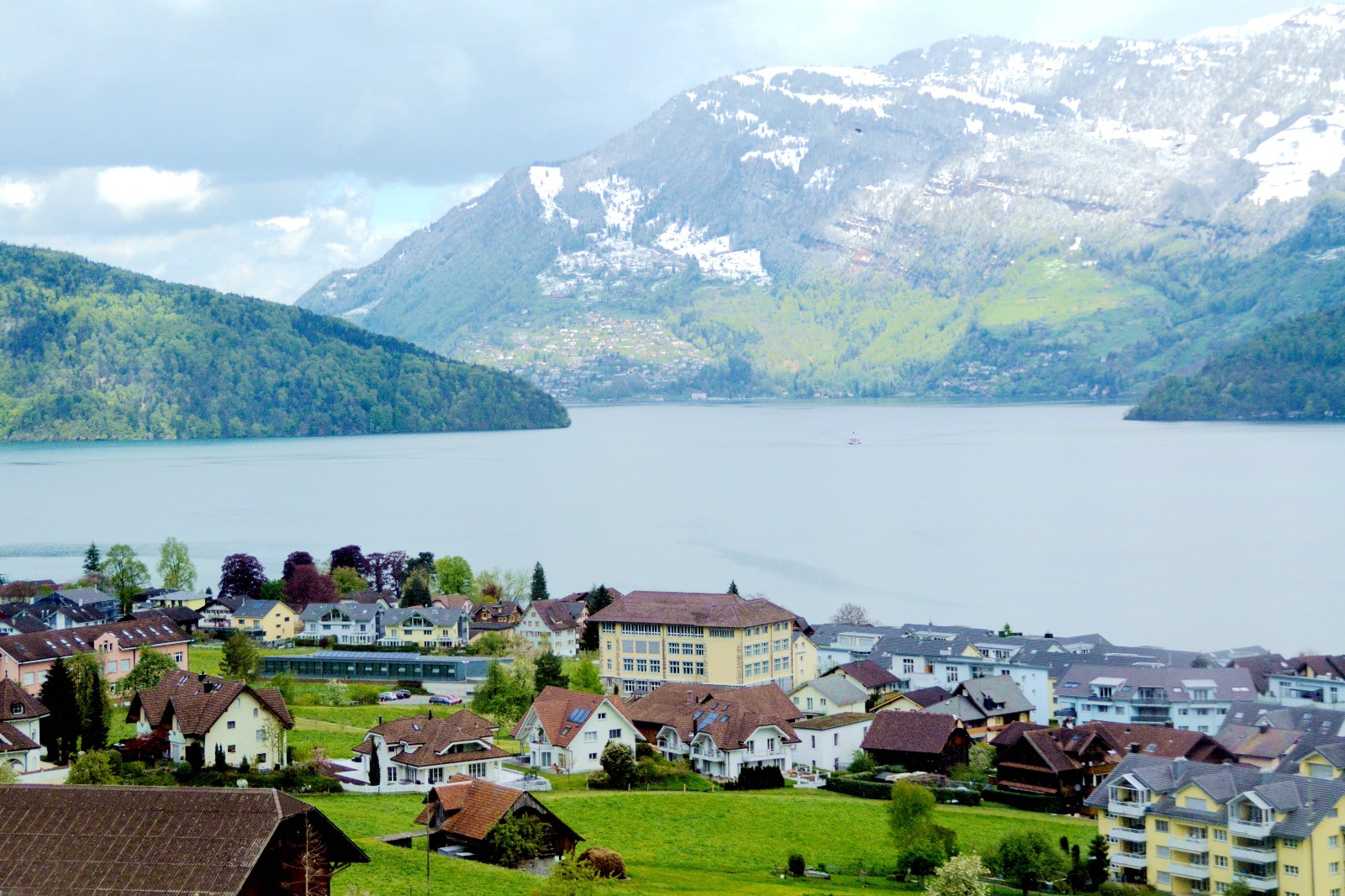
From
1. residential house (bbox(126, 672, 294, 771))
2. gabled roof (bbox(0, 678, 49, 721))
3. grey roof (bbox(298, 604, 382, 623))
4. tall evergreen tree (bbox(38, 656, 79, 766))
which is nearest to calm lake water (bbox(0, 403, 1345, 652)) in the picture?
grey roof (bbox(298, 604, 382, 623))

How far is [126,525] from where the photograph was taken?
105m

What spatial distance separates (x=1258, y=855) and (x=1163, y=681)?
53.5 feet

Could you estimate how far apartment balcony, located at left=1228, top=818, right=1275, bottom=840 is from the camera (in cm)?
2494

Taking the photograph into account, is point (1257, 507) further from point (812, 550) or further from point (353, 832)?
point (353, 832)

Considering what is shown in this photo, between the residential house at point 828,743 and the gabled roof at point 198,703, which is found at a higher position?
the gabled roof at point 198,703

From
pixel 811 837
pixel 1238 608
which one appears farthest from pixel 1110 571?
pixel 811 837

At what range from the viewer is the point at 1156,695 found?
40312 millimetres

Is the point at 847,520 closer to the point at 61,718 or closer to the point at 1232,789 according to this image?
the point at 61,718

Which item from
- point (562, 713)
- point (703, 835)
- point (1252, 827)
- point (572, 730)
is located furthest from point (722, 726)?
point (1252, 827)

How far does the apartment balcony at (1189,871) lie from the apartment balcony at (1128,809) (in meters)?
1.02

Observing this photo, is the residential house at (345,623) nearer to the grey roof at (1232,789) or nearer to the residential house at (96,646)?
the residential house at (96,646)

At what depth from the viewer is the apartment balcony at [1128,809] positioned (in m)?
26.7

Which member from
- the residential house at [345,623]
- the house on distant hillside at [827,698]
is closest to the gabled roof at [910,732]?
the house on distant hillside at [827,698]

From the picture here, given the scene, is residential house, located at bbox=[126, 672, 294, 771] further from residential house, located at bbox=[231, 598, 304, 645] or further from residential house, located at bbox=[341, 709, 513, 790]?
residential house, located at bbox=[231, 598, 304, 645]
